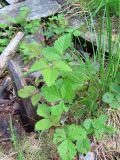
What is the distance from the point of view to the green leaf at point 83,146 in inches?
92.0

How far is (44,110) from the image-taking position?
8.07 ft

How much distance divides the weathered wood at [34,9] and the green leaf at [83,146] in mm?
1994

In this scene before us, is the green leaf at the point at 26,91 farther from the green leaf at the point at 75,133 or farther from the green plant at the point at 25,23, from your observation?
the green plant at the point at 25,23

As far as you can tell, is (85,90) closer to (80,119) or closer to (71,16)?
(80,119)

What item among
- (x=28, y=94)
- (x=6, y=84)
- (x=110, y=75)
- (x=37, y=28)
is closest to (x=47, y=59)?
(x=28, y=94)

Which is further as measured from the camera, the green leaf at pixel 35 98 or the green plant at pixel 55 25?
the green plant at pixel 55 25

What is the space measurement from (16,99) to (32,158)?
588 millimetres

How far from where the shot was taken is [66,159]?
2252 mm

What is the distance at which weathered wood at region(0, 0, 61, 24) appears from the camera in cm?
403

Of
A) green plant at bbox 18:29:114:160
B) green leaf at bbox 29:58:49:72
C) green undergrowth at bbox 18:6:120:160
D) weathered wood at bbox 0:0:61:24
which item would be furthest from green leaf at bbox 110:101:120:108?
weathered wood at bbox 0:0:61:24

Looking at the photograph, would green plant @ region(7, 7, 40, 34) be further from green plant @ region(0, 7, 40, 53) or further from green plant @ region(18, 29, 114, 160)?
green plant @ region(18, 29, 114, 160)

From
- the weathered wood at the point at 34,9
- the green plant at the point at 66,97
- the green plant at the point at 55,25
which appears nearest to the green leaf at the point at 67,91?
the green plant at the point at 66,97

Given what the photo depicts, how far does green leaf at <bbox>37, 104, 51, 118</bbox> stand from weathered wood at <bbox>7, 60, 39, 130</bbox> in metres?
0.23

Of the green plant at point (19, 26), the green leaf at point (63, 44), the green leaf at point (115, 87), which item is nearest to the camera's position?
the green leaf at point (63, 44)
